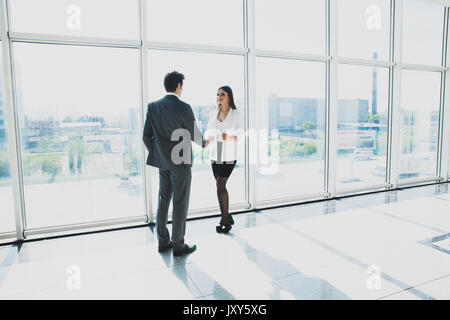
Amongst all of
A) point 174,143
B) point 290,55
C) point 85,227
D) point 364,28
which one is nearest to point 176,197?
point 174,143

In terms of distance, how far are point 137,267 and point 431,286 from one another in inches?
89.5

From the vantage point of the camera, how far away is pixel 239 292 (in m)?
2.20

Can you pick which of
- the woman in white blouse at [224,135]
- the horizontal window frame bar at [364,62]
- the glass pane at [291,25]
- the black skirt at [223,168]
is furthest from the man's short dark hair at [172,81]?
the horizontal window frame bar at [364,62]

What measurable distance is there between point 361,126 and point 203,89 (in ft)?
9.43

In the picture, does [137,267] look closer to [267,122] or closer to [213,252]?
[213,252]

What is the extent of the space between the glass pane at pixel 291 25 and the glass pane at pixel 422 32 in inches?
69.9

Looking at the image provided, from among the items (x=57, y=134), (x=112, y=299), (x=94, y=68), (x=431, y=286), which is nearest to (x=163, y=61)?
(x=94, y=68)

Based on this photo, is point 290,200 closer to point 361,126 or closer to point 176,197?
point 361,126

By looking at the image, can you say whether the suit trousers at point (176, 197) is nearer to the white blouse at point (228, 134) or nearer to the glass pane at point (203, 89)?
the white blouse at point (228, 134)

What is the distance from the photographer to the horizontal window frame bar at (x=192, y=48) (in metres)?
3.67

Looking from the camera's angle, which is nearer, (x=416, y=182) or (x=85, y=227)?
(x=85, y=227)

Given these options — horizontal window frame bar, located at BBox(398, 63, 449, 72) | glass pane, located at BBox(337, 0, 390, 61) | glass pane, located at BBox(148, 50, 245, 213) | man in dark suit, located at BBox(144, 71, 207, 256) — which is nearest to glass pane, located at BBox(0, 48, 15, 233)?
glass pane, located at BBox(148, 50, 245, 213)

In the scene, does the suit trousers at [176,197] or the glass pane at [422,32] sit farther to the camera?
the glass pane at [422,32]

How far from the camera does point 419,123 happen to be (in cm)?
596
